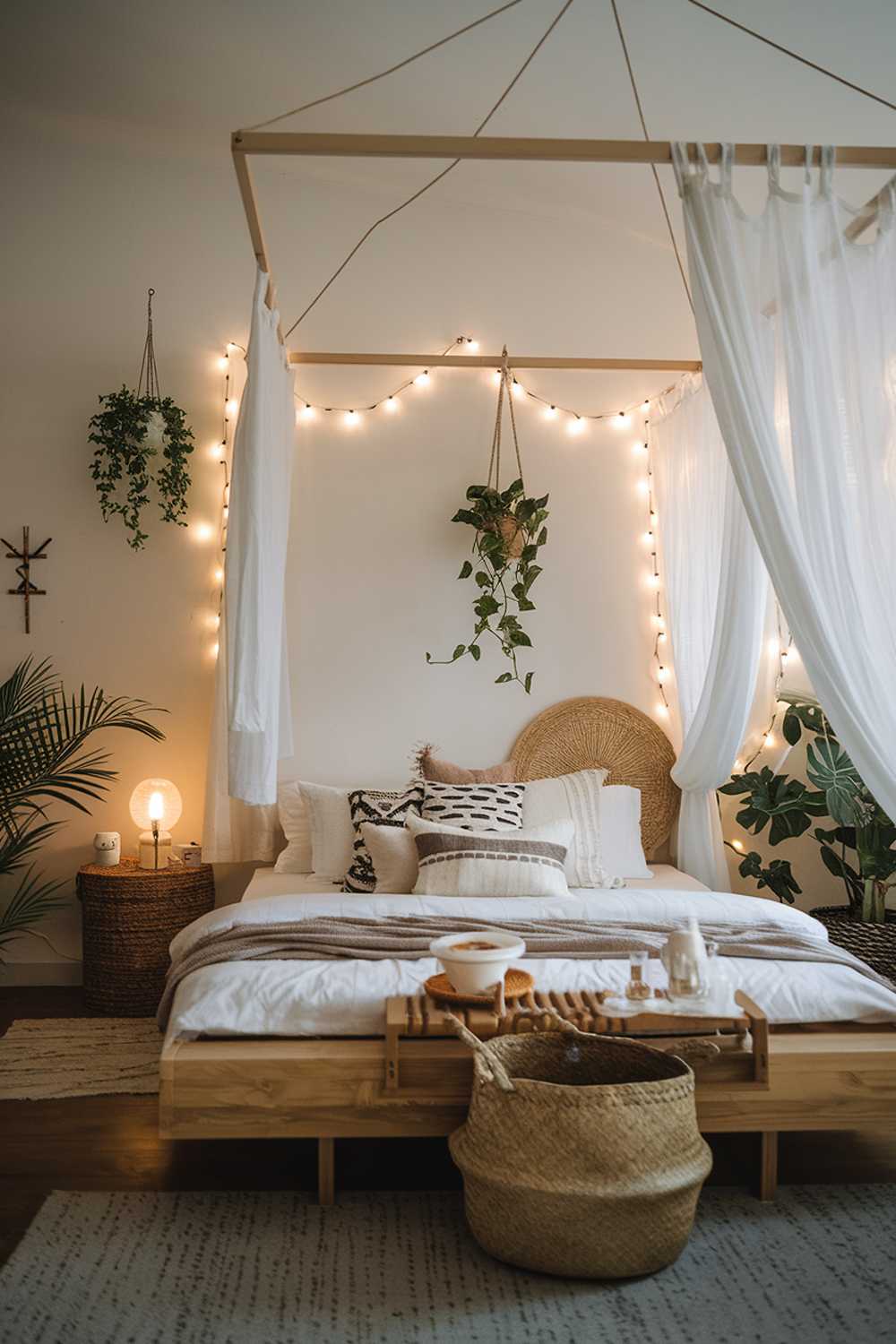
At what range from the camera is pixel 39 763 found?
4.15m

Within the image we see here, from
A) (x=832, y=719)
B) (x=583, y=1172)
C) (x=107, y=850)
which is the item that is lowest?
(x=583, y=1172)

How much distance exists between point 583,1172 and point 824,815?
2.43 m

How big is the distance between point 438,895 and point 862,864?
151 centimetres

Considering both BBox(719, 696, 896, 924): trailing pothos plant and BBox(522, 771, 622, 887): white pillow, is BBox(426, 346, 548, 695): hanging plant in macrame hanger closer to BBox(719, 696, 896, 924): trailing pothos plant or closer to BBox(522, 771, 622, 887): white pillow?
BBox(522, 771, 622, 887): white pillow

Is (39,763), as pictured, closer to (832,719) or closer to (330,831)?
(330,831)

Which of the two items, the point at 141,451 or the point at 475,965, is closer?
the point at 475,965

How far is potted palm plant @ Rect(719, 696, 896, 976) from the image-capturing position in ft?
12.4

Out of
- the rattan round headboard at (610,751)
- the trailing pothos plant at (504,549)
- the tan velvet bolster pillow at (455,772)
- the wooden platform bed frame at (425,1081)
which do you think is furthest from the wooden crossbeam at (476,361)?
the wooden platform bed frame at (425,1081)

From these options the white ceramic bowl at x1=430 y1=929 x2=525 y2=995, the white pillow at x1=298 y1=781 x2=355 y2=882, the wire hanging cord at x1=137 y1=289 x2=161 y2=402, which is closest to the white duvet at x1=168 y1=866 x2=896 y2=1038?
the white ceramic bowl at x1=430 y1=929 x2=525 y2=995

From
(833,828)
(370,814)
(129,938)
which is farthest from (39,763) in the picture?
(833,828)

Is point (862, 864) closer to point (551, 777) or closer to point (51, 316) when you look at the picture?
point (551, 777)

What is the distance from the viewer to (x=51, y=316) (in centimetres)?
463

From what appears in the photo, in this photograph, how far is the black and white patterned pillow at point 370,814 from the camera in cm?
384

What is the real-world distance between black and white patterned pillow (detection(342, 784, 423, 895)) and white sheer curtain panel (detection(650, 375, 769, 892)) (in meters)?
1.09
